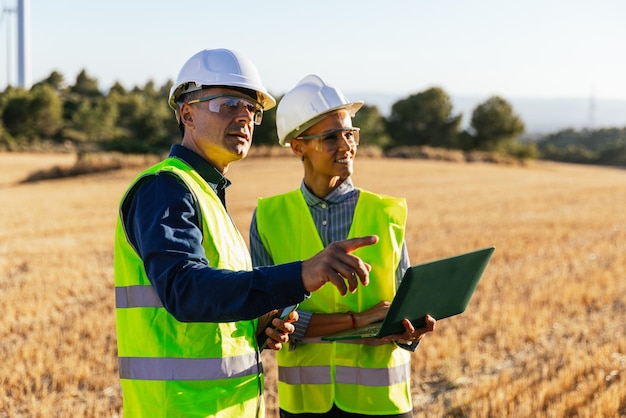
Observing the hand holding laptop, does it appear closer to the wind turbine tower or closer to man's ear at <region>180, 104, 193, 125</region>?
man's ear at <region>180, 104, 193, 125</region>

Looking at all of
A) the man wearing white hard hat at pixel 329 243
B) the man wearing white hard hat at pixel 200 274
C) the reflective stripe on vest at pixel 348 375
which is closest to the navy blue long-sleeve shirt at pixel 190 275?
the man wearing white hard hat at pixel 200 274

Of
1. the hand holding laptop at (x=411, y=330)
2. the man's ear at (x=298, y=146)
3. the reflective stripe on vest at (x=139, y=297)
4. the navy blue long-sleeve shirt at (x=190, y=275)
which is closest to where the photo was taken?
the navy blue long-sleeve shirt at (x=190, y=275)

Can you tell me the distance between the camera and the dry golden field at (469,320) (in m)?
4.78

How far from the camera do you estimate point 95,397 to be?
16.3 ft

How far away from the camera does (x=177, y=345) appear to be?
2.19m

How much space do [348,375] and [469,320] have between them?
4.16m

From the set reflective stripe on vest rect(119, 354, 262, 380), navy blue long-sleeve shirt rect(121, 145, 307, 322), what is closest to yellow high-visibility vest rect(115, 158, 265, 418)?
reflective stripe on vest rect(119, 354, 262, 380)

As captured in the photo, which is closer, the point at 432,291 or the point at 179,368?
the point at 179,368

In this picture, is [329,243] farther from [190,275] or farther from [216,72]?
[190,275]

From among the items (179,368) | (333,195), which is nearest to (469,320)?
(333,195)

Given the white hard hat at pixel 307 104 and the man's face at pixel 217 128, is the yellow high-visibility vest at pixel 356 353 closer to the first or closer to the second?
the white hard hat at pixel 307 104

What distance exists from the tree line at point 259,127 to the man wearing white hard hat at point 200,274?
44.1 m

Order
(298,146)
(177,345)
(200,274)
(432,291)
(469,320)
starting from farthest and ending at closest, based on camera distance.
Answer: (469,320) < (298,146) < (432,291) < (177,345) < (200,274)

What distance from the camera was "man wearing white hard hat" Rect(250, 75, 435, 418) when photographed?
3004mm
